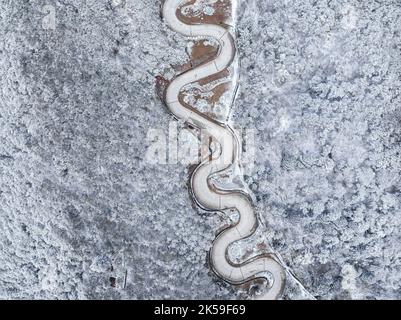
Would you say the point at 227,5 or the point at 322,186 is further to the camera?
the point at 227,5

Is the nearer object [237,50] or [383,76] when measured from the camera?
[383,76]

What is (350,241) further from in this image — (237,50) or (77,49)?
(77,49)

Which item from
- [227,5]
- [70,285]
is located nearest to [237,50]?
[227,5]

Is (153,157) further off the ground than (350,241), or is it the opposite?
(153,157)

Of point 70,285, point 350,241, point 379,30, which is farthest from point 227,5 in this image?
point 70,285

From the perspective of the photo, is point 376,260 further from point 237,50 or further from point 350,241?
point 237,50

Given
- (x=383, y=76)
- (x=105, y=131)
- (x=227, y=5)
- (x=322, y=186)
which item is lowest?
(x=322, y=186)
